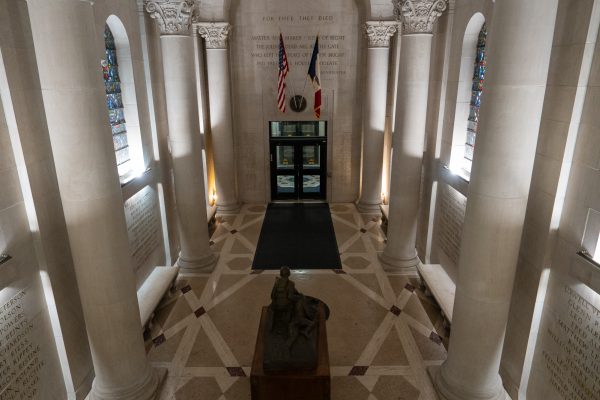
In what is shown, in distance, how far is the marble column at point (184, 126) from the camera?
823cm

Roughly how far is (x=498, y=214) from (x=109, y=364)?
198 inches

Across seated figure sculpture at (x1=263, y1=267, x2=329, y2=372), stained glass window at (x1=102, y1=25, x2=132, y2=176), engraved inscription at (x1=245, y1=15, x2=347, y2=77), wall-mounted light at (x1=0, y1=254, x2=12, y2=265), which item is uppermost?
engraved inscription at (x1=245, y1=15, x2=347, y2=77)

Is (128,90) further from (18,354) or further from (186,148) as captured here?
(18,354)

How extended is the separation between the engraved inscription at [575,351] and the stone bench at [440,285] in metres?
2.12

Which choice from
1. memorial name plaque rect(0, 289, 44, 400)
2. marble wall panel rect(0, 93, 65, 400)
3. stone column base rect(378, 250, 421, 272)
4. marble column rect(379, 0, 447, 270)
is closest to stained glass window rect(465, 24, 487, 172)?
marble column rect(379, 0, 447, 270)

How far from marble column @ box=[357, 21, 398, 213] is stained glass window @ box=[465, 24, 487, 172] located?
487 centimetres

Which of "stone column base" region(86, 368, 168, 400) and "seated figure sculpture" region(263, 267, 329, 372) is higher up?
"seated figure sculpture" region(263, 267, 329, 372)

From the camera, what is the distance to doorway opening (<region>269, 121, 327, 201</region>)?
14375 mm

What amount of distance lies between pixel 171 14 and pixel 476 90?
19.8ft

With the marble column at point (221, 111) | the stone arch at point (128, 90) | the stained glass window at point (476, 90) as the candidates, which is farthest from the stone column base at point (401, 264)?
the marble column at point (221, 111)

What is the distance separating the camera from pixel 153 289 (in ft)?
26.4

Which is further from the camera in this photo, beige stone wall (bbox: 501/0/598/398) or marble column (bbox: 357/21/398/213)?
marble column (bbox: 357/21/398/213)

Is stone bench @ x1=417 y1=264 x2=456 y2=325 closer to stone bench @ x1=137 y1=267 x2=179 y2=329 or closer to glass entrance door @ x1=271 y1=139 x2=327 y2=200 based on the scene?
stone bench @ x1=137 y1=267 x2=179 y2=329

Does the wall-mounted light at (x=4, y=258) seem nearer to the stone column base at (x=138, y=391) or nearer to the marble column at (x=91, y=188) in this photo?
the marble column at (x=91, y=188)
